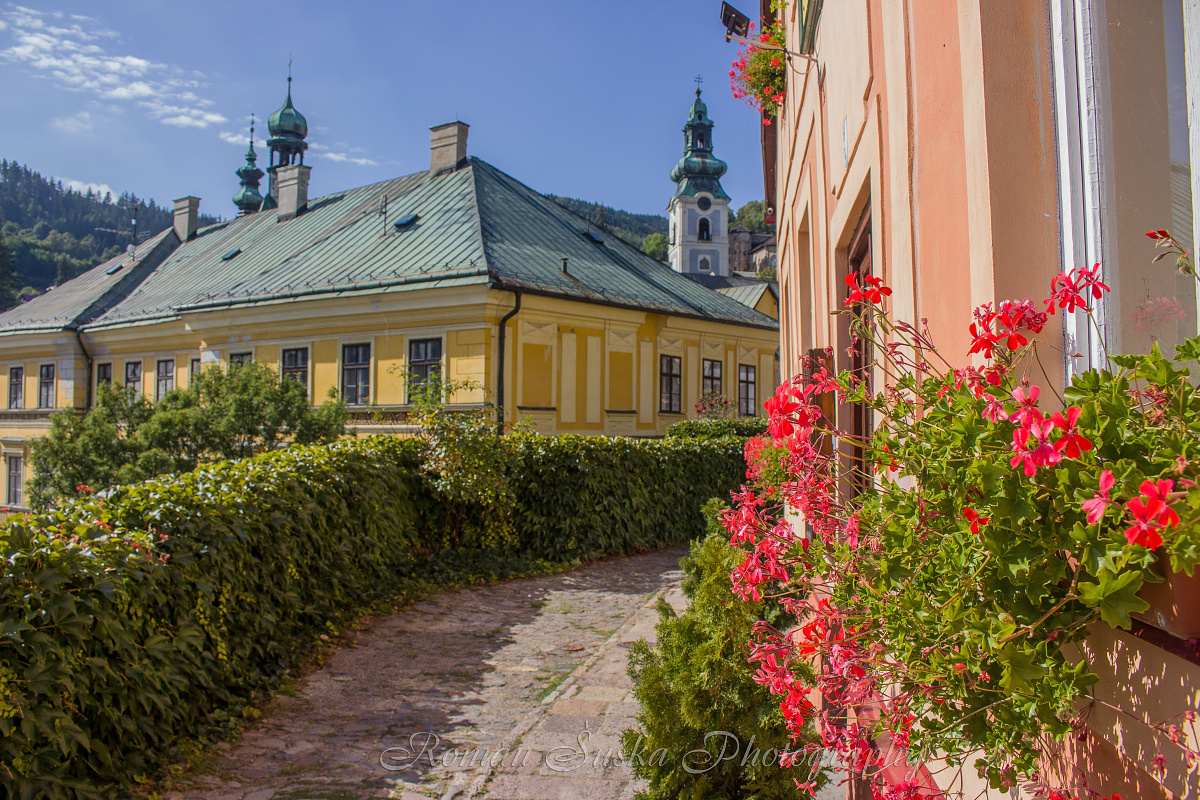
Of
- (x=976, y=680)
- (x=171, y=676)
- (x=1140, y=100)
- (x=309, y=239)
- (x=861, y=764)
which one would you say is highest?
(x=309, y=239)

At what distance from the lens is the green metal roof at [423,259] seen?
747 inches

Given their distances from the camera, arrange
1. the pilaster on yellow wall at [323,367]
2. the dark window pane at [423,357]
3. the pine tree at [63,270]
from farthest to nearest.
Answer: the pine tree at [63,270]
the pilaster on yellow wall at [323,367]
the dark window pane at [423,357]

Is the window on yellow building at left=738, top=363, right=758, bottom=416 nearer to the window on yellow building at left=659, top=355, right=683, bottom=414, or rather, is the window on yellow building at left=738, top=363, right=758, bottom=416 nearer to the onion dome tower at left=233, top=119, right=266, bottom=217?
the window on yellow building at left=659, top=355, right=683, bottom=414

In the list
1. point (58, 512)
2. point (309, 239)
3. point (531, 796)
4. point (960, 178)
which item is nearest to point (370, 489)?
point (58, 512)

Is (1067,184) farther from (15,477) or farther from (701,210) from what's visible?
(701,210)

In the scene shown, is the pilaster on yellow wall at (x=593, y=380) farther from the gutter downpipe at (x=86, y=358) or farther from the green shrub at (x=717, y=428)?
the gutter downpipe at (x=86, y=358)

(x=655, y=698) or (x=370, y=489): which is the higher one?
(x=370, y=489)

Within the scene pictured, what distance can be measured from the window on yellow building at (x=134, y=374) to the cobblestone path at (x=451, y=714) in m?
20.7

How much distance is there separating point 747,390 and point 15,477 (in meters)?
25.1

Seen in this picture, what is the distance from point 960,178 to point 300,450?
7.78 meters

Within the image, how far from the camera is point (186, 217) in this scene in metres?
35.9

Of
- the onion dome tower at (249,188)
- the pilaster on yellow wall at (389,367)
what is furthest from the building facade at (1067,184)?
the onion dome tower at (249,188)

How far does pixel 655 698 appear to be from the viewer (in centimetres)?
356

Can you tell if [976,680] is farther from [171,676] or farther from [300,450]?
[300,450]
